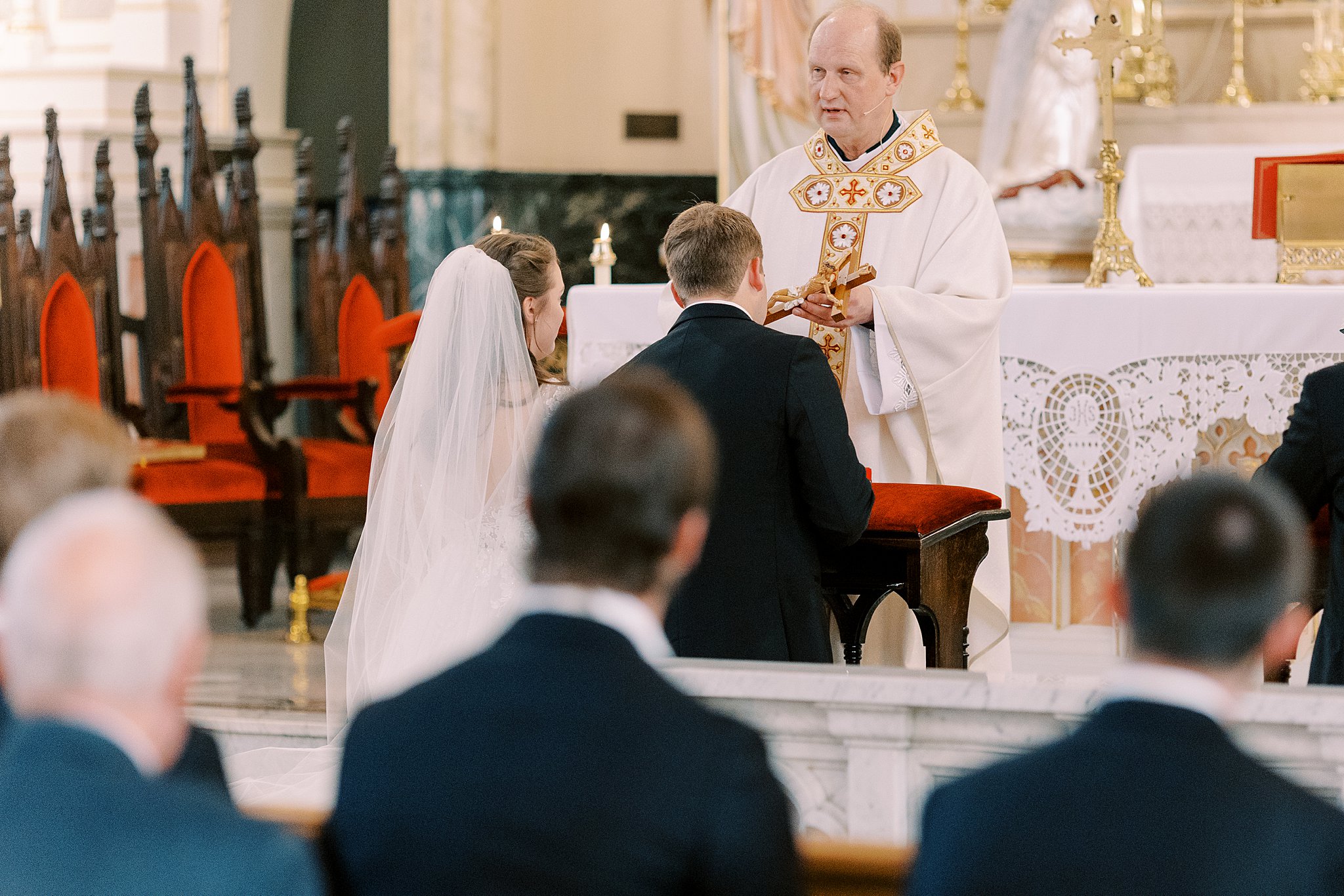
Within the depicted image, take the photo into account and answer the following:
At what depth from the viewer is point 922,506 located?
3.75 metres

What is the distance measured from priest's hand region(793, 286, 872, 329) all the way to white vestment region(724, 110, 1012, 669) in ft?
0.09

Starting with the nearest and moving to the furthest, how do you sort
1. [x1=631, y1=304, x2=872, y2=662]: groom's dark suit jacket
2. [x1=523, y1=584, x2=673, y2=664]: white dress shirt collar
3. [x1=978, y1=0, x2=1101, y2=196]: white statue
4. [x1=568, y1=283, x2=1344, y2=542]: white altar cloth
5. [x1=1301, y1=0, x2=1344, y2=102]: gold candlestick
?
[x1=523, y1=584, x2=673, y2=664]: white dress shirt collar < [x1=631, y1=304, x2=872, y2=662]: groom's dark suit jacket < [x1=568, y1=283, x2=1344, y2=542]: white altar cloth < [x1=978, y1=0, x2=1101, y2=196]: white statue < [x1=1301, y1=0, x2=1344, y2=102]: gold candlestick

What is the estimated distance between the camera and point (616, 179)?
1059cm

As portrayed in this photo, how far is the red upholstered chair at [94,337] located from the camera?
6945 millimetres

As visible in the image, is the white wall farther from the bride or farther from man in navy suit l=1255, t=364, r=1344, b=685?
man in navy suit l=1255, t=364, r=1344, b=685

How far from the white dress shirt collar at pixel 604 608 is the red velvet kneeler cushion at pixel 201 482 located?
5465 mm

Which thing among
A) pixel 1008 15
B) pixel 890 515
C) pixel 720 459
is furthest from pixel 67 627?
pixel 1008 15

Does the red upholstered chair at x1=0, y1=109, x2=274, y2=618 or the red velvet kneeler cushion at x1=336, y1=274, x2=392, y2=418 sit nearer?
the red upholstered chair at x1=0, y1=109, x2=274, y2=618

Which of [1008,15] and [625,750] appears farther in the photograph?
[1008,15]

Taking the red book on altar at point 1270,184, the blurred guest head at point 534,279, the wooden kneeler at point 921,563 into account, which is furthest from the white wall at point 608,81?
the wooden kneeler at point 921,563

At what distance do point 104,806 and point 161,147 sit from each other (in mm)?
9454

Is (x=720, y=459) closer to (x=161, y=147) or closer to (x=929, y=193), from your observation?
(x=929, y=193)

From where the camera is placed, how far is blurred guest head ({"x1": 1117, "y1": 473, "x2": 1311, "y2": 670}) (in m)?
1.47

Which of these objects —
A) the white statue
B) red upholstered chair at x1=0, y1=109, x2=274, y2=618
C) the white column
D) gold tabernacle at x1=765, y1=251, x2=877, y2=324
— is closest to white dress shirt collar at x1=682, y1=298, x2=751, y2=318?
gold tabernacle at x1=765, y1=251, x2=877, y2=324
